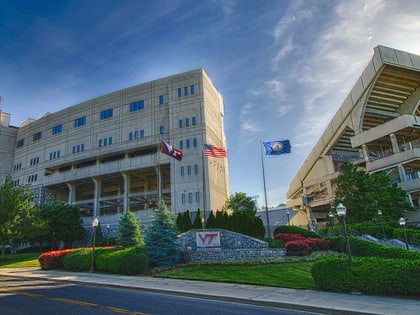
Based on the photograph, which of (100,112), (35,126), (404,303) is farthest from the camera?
(35,126)

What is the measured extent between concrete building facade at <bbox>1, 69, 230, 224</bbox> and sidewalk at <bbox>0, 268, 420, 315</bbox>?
25.3 m

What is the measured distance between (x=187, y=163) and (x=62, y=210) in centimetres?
1934

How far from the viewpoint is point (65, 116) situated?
58.3 m

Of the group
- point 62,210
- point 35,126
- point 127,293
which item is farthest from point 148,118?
point 127,293

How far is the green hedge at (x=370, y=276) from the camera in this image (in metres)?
11.0

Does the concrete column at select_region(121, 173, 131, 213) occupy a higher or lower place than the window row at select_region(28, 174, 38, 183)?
lower

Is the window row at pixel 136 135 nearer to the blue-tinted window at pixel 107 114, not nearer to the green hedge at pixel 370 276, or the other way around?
the blue-tinted window at pixel 107 114

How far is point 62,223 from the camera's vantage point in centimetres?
4200

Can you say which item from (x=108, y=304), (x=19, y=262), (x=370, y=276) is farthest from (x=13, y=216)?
(x=370, y=276)

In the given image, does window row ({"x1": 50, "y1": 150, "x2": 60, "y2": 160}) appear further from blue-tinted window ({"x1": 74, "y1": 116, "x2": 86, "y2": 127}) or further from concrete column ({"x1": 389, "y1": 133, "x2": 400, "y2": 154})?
concrete column ({"x1": 389, "y1": 133, "x2": 400, "y2": 154})

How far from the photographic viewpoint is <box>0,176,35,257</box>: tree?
93.9 ft

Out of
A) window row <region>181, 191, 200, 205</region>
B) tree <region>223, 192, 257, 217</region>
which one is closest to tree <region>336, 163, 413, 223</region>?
tree <region>223, 192, 257, 217</region>

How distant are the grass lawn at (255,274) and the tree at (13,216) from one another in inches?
766

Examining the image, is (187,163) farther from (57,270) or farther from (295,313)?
(295,313)
